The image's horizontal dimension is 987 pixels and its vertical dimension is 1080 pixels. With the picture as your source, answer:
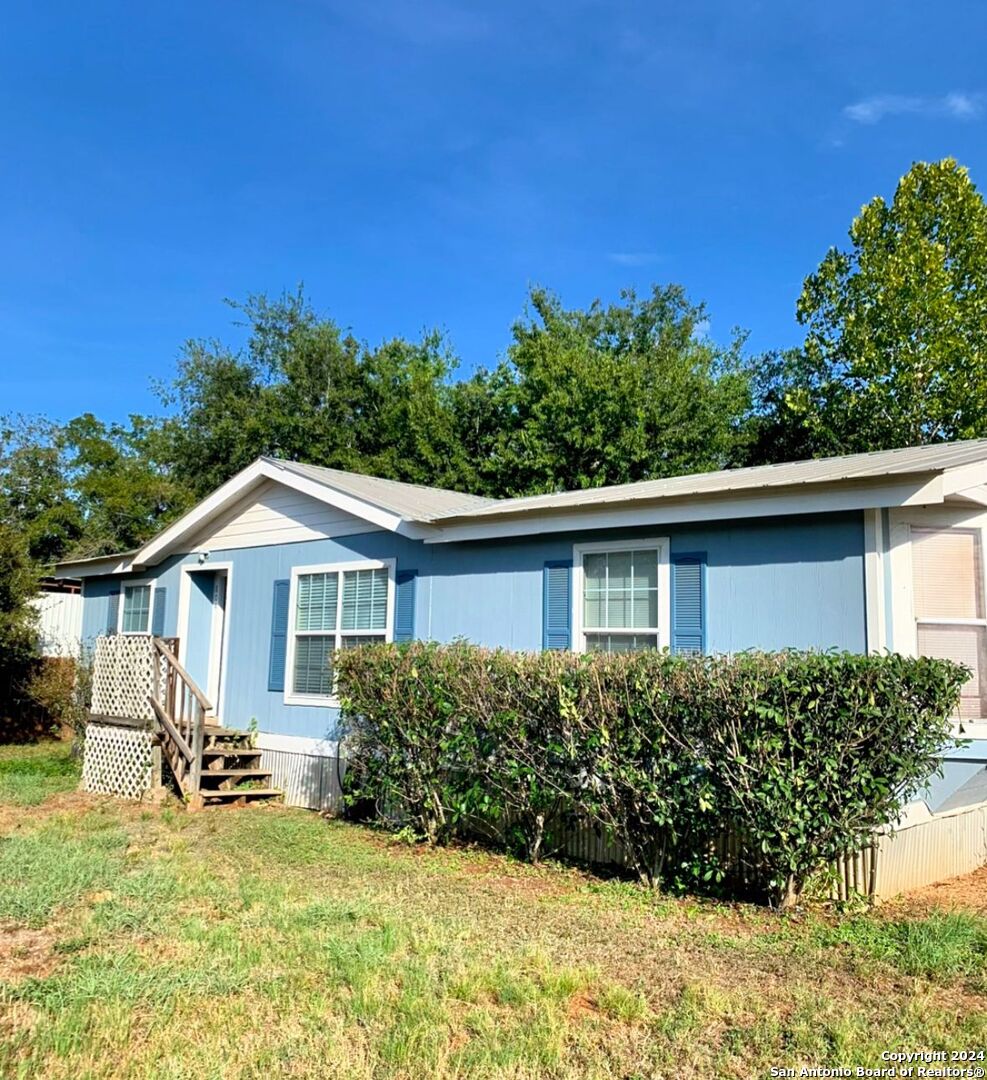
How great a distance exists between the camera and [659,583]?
7266 mm

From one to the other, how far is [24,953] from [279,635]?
5.91 m

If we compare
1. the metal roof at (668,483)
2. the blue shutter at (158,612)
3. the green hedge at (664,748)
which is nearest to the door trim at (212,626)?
the blue shutter at (158,612)

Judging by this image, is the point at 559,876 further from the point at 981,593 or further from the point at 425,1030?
the point at 981,593

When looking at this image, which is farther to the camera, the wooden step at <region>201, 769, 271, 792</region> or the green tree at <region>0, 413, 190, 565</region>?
the green tree at <region>0, 413, 190, 565</region>

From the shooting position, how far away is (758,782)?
17.2 feet

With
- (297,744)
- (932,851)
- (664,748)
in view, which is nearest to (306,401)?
(297,744)

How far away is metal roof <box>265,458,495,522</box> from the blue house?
2.1 inches

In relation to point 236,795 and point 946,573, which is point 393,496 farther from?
point 946,573

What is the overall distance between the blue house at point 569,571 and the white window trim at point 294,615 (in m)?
0.02

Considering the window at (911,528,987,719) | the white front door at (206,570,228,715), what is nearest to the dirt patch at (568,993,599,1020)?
the window at (911,528,987,719)

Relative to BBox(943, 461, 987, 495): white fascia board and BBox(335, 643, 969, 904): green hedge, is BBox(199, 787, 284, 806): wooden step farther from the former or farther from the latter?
BBox(943, 461, 987, 495): white fascia board

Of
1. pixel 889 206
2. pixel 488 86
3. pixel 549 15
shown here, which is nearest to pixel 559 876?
pixel 549 15

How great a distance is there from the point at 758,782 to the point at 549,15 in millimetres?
10302

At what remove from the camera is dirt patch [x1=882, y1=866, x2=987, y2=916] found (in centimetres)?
564
